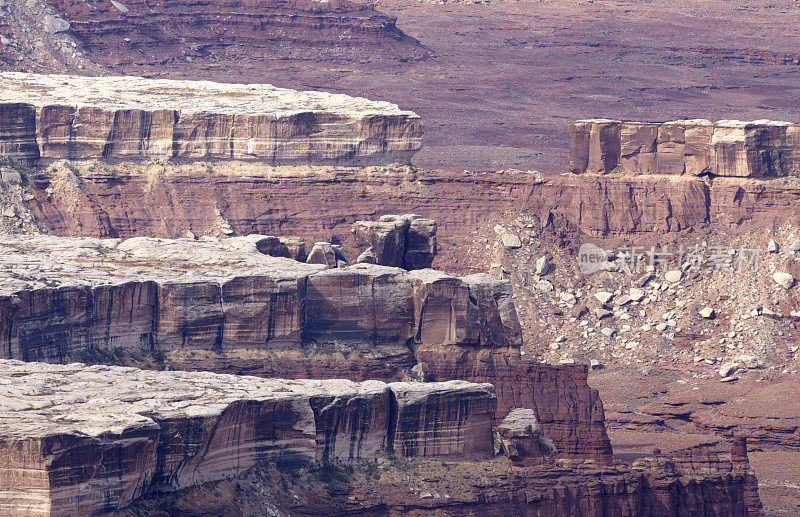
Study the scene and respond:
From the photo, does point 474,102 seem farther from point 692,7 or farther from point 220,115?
point 220,115

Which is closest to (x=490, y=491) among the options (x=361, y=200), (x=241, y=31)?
(x=361, y=200)

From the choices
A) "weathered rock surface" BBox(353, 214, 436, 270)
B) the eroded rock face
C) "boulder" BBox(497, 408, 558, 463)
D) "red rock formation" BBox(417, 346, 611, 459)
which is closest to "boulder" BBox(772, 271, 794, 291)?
the eroded rock face

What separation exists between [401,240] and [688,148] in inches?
727

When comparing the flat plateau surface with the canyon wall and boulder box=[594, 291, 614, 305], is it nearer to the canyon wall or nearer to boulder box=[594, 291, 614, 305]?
boulder box=[594, 291, 614, 305]

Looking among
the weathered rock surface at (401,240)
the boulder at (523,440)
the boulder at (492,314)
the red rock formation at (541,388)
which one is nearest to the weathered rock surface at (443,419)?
the boulder at (523,440)

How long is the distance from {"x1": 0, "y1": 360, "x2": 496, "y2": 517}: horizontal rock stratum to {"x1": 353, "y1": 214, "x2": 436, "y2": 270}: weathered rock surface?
21.6 m

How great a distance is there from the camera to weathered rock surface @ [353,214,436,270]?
81.1 meters

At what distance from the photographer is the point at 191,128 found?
9500 cm

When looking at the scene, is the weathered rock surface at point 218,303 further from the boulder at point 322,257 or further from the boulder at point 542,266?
the boulder at point 542,266

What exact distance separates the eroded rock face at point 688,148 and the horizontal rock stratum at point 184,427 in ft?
120

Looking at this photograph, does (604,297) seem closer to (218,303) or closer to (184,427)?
(218,303)

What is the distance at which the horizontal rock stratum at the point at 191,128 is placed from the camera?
93.1m

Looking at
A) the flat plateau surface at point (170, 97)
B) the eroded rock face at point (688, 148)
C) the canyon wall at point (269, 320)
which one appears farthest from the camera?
the flat plateau surface at point (170, 97)

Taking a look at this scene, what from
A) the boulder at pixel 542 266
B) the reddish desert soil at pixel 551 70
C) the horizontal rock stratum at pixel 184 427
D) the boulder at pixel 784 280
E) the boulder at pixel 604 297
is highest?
the reddish desert soil at pixel 551 70
